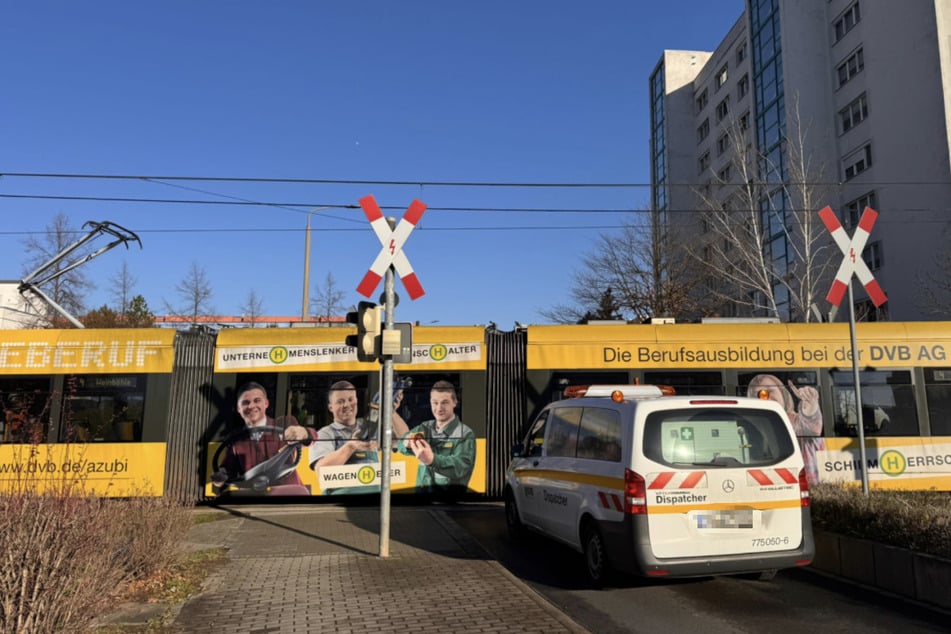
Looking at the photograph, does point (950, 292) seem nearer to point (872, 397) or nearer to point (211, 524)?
point (872, 397)

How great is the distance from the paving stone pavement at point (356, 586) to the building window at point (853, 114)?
1408 inches

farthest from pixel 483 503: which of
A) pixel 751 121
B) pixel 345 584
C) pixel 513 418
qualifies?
pixel 751 121

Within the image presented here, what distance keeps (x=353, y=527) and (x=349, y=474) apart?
6.58ft

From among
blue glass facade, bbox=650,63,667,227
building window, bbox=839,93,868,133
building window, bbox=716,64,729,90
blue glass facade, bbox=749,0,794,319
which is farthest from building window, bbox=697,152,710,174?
building window, bbox=839,93,868,133

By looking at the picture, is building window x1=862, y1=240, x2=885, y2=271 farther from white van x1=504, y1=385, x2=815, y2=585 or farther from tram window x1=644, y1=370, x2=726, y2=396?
white van x1=504, y1=385, x2=815, y2=585

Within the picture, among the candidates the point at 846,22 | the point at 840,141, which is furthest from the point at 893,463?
the point at 846,22

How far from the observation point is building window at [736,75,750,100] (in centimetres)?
4716

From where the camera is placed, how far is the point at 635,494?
236 inches

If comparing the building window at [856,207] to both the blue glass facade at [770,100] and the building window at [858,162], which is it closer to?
the building window at [858,162]

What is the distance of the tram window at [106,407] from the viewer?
1203 cm

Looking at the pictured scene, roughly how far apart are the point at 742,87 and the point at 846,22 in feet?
34.3

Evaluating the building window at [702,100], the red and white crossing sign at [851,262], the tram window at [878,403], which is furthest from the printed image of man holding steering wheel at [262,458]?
the building window at [702,100]

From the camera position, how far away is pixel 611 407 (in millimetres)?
6797

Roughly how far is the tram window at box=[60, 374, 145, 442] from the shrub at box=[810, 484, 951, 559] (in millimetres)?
11034
